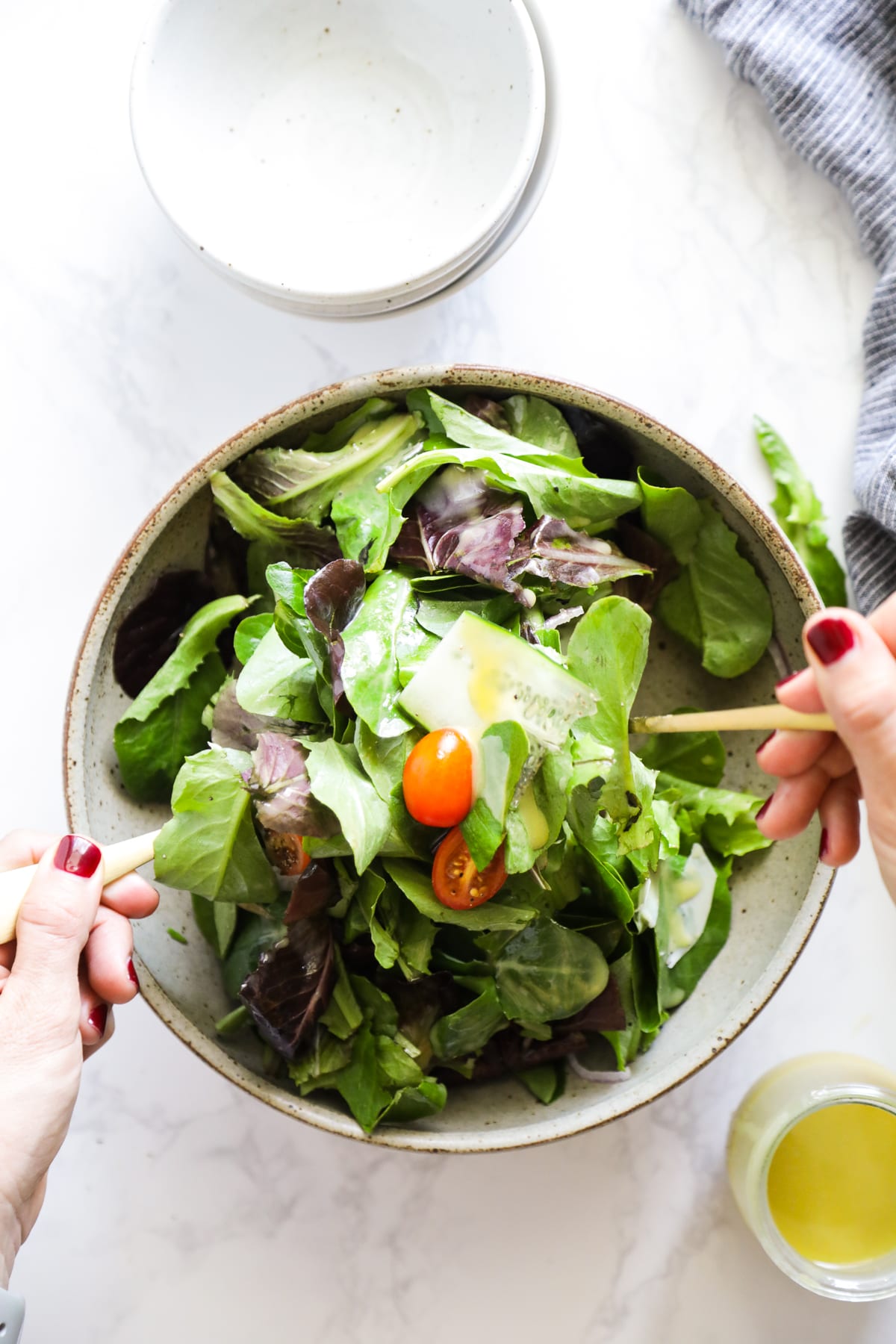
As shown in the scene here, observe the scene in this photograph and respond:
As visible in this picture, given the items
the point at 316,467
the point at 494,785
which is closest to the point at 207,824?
the point at 494,785

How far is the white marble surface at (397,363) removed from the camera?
159cm

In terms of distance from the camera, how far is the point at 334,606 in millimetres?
1228

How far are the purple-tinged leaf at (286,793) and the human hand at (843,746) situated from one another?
48cm

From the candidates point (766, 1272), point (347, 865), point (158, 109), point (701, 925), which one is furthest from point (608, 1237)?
point (158, 109)

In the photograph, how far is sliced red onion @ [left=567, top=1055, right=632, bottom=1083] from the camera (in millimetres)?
1398

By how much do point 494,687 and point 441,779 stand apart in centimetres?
11

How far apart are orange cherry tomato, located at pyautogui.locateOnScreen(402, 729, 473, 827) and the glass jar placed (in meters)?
0.68

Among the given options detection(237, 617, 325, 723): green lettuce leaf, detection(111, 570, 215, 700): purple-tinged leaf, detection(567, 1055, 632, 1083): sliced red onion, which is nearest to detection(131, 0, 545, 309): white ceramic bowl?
detection(111, 570, 215, 700): purple-tinged leaf

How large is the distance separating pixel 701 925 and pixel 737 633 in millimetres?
369

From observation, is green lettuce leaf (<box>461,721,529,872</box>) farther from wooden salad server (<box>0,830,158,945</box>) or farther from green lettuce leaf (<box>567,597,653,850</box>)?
wooden salad server (<box>0,830,158,945</box>)

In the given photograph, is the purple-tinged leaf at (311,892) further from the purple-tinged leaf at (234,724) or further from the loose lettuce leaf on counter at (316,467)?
the loose lettuce leaf on counter at (316,467)

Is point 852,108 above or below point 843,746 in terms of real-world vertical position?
above

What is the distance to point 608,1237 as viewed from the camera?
161cm

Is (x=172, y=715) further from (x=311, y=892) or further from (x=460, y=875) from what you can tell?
(x=460, y=875)
